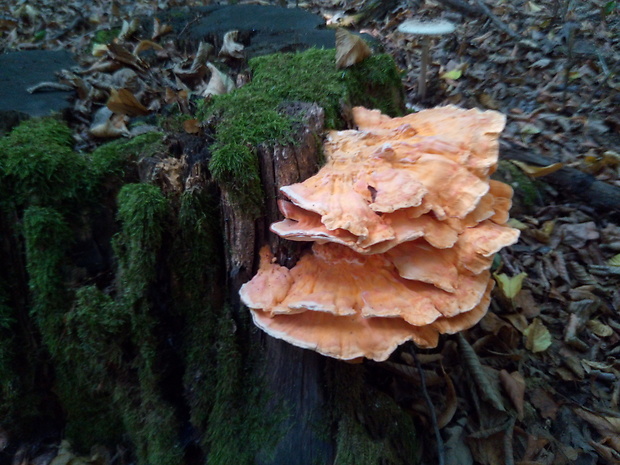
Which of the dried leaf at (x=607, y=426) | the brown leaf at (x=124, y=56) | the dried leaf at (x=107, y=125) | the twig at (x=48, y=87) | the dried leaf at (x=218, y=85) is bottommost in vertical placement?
the dried leaf at (x=607, y=426)

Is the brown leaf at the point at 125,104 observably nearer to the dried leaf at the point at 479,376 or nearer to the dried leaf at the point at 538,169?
the dried leaf at the point at 479,376

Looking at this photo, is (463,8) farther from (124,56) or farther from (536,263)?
(124,56)

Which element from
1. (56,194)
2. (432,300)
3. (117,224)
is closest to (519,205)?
(432,300)

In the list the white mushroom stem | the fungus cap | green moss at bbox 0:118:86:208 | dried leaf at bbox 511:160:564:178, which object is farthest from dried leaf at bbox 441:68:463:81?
green moss at bbox 0:118:86:208

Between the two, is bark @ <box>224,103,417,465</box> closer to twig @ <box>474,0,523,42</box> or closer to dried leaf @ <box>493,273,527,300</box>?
dried leaf @ <box>493,273,527,300</box>

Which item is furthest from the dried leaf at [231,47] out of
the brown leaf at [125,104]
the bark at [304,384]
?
the bark at [304,384]

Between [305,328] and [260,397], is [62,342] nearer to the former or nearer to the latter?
[260,397]
